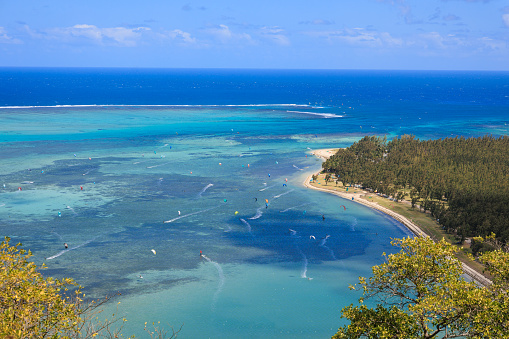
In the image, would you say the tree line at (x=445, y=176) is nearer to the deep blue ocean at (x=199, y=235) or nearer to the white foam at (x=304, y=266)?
the deep blue ocean at (x=199, y=235)

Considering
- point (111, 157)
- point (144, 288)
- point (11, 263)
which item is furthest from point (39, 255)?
point (111, 157)

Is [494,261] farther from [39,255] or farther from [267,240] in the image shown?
[39,255]

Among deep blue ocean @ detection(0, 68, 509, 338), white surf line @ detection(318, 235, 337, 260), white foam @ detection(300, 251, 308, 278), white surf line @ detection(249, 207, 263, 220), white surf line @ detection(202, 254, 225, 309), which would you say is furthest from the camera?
white surf line @ detection(249, 207, 263, 220)

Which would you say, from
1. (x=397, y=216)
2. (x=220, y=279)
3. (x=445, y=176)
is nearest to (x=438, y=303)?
(x=220, y=279)

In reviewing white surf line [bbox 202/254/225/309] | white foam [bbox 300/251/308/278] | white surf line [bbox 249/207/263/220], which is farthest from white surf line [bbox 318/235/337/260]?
white surf line [bbox 202/254/225/309]

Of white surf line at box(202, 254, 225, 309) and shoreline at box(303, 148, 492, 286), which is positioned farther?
shoreline at box(303, 148, 492, 286)

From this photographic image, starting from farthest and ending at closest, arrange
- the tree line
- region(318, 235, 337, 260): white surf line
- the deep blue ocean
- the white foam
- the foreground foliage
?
the tree line → region(318, 235, 337, 260): white surf line → the white foam → the deep blue ocean → the foreground foliage

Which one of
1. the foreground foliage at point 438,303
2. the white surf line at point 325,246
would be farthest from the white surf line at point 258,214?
the foreground foliage at point 438,303

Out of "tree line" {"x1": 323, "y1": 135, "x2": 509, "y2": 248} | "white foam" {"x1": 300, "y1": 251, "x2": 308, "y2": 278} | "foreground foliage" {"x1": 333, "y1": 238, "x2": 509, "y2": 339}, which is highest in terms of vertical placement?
"foreground foliage" {"x1": 333, "y1": 238, "x2": 509, "y2": 339}

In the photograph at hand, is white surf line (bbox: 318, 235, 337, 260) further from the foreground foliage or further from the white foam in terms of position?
the foreground foliage
